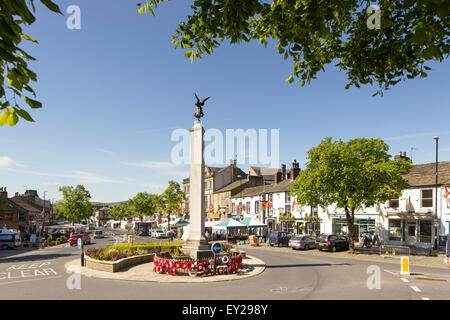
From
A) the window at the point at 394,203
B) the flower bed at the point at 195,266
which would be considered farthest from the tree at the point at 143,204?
the flower bed at the point at 195,266

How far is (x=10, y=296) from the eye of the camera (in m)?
11.5

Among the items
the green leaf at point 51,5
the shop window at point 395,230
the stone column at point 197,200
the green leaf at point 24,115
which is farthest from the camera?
the shop window at point 395,230

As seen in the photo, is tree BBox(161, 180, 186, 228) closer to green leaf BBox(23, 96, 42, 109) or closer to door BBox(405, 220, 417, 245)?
door BBox(405, 220, 417, 245)

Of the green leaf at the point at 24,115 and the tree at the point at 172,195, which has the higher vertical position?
the green leaf at the point at 24,115

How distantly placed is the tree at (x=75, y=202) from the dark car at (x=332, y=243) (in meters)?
50.5

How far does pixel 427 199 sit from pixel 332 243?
9845 mm

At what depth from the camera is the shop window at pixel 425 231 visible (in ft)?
92.0

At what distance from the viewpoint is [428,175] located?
97.5 ft

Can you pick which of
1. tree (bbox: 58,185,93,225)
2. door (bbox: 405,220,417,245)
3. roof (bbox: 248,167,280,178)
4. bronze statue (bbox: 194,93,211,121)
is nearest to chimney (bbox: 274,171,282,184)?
roof (bbox: 248,167,280,178)

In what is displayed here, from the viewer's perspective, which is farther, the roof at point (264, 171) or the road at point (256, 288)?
the roof at point (264, 171)

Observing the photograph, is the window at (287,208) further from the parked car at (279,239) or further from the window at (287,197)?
the parked car at (279,239)
